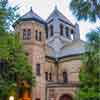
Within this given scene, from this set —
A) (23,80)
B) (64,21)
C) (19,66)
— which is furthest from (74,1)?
(64,21)

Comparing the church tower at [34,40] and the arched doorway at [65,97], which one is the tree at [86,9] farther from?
the arched doorway at [65,97]

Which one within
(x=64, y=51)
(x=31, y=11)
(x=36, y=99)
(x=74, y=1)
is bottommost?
(x=36, y=99)

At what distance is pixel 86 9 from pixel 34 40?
90.8ft

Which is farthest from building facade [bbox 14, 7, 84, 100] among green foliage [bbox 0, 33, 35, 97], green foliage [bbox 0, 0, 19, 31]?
green foliage [bbox 0, 0, 19, 31]

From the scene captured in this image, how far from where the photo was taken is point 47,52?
156 ft

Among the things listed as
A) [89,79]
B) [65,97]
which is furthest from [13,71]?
[65,97]

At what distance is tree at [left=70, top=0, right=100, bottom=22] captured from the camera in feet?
50.7

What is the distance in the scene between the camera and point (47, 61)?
46.0 metres

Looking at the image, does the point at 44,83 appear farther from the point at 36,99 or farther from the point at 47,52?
the point at 47,52

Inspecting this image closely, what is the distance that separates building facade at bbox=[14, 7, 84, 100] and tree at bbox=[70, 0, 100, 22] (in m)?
24.7

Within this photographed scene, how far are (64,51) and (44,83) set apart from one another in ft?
28.3

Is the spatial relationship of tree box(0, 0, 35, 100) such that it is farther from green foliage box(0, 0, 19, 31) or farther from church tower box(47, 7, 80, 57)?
church tower box(47, 7, 80, 57)

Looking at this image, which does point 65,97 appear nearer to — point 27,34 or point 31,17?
point 27,34

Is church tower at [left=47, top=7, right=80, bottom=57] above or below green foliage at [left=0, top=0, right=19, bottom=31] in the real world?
above
